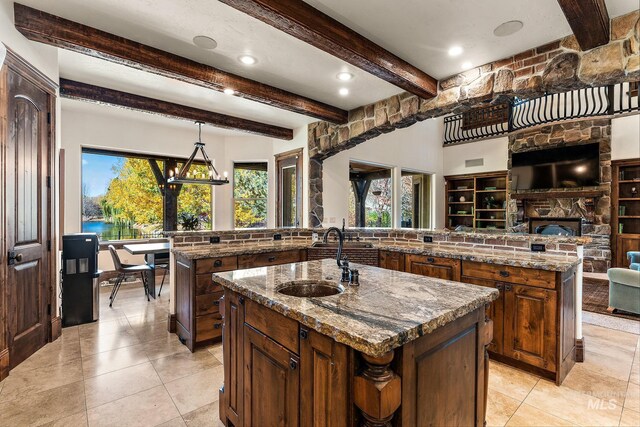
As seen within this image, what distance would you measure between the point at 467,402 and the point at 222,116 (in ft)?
15.1

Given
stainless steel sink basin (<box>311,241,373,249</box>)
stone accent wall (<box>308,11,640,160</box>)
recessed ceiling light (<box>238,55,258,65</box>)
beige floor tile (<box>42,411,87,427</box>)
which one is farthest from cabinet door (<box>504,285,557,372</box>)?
beige floor tile (<box>42,411,87,427</box>)

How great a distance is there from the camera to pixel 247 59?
296cm

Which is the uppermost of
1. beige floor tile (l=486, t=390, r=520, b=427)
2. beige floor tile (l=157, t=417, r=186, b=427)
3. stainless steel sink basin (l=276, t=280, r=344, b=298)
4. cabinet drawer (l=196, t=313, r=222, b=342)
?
stainless steel sink basin (l=276, t=280, r=344, b=298)

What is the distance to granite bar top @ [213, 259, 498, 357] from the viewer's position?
1062mm

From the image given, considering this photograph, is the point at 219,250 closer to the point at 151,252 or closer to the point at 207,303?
the point at 207,303

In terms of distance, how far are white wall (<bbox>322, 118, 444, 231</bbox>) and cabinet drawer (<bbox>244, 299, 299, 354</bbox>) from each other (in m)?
3.58

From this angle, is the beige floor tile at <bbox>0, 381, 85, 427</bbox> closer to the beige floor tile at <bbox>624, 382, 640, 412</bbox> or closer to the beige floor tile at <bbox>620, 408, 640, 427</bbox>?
the beige floor tile at <bbox>620, 408, 640, 427</bbox>

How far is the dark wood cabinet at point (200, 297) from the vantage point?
2.99m

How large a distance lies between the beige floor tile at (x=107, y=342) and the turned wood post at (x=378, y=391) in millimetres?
2997

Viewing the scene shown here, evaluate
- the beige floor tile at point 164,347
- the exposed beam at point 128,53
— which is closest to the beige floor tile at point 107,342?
the beige floor tile at point 164,347

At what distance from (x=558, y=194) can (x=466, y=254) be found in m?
5.39

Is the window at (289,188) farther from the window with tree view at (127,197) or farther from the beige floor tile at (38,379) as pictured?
the beige floor tile at (38,379)

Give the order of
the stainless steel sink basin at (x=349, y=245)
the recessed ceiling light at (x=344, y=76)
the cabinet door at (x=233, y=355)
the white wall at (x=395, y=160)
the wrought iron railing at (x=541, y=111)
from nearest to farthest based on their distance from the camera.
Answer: the cabinet door at (x=233, y=355)
the recessed ceiling light at (x=344, y=76)
the stainless steel sink basin at (x=349, y=245)
the white wall at (x=395, y=160)
the wrought iron railing at (x=541, y=111)

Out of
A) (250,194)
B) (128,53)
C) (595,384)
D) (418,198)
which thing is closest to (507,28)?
(595,384)
